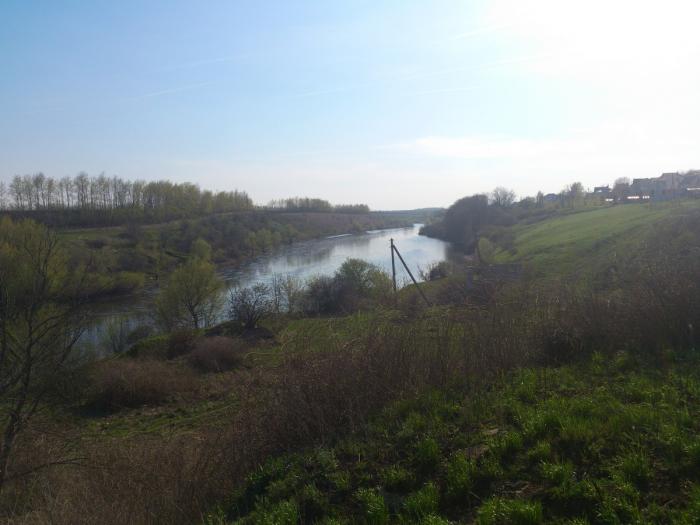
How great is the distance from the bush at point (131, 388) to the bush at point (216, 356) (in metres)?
2.12

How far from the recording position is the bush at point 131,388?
14547mm

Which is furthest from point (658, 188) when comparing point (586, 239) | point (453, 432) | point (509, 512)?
point (509, 512)

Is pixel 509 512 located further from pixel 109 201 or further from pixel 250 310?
pixel 109 201

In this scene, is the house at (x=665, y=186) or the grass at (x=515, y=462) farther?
the house at (x=665, y=186)

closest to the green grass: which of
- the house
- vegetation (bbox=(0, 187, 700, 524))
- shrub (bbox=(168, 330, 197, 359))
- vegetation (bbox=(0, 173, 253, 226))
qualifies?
the house

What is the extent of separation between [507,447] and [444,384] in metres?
1.87

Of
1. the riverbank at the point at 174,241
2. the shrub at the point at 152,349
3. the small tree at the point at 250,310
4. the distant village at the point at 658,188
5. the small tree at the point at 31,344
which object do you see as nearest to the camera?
the small tree at the point at 31,344

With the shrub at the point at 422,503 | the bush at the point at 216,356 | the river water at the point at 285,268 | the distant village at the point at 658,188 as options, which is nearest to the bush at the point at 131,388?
the bush at the point at 216,356

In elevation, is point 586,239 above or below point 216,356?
above

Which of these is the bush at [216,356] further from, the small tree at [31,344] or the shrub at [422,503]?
the shrub at [422,503]

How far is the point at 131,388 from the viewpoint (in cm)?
1459

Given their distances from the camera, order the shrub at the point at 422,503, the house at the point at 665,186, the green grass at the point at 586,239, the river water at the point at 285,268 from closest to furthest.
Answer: the shrub at the point at 422,503
the green grass at the point at 586,239
the river water at the point at 285,268
the house at the point at 665,186

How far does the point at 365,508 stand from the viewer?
3.77 metres

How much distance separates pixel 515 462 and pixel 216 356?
15.1m
